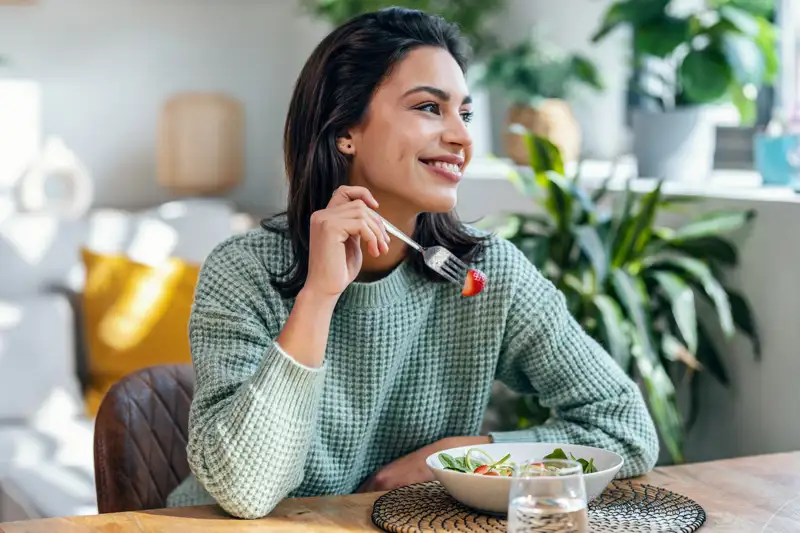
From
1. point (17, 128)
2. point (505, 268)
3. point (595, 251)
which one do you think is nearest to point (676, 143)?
point (595, 251)

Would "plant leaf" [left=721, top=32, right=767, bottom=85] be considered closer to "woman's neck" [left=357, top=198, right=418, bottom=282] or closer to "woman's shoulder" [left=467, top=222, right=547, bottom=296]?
"woman's shoulder" [left=467, top=222, right=547, bottom=296]

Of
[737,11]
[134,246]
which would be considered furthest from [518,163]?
[134,246]

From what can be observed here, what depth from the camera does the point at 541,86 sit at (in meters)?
3.39

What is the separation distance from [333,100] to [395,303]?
289 mm

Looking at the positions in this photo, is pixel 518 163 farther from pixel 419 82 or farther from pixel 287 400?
pixel 287 400

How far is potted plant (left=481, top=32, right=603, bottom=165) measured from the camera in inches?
129

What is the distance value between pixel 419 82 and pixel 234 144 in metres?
3.24

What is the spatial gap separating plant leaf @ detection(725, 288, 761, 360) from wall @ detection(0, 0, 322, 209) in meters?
2.40

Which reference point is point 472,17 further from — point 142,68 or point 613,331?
point 613,331

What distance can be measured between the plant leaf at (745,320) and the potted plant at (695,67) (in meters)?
0.54

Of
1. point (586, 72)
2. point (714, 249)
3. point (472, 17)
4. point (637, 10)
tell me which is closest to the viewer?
point (714, 249)

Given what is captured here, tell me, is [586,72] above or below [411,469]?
above

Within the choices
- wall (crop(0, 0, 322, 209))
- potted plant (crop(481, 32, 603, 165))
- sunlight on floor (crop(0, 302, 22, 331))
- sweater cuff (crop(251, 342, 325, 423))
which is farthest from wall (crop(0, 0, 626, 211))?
sweater cuff (crop(251, 342, 325, 423))

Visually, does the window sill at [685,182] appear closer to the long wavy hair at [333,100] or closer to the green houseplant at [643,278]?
the green houseplant at [643,278]
